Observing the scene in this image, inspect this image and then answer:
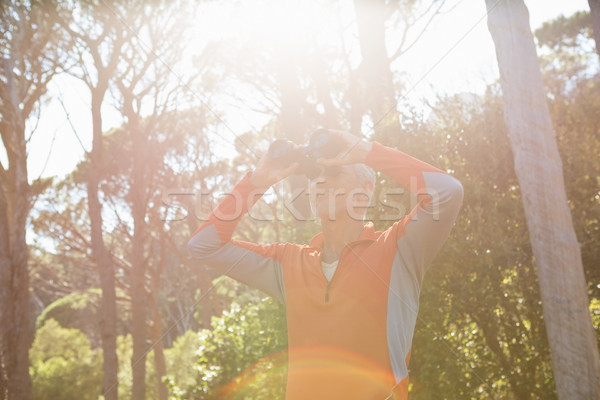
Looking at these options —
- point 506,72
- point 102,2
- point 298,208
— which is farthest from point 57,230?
point 506,72

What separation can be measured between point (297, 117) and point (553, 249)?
6.49m

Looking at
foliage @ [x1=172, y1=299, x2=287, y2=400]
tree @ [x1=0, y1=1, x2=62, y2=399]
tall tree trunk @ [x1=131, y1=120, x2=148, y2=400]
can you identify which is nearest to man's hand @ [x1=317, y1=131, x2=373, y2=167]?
foliage @ [x1=172, y1=299, x2=287, y2=400]

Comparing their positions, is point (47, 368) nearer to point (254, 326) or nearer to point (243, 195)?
point (254, 326)

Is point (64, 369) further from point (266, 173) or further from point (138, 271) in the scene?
point (266, 173)

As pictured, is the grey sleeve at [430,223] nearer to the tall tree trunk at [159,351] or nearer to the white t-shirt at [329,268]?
the white t-shirt at [329,268]

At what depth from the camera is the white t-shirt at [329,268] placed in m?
2.00

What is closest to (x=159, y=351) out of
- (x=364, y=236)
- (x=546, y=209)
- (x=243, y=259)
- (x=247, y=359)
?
(x=247, y=359)

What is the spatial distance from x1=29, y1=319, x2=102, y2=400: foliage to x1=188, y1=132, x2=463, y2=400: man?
16.8 meters

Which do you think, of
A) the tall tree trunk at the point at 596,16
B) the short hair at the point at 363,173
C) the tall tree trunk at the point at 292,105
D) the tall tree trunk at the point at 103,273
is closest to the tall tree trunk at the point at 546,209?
the tall tree trunk at the point at 596,16

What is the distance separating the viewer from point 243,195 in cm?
217

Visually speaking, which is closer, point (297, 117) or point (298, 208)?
point (298, 208)

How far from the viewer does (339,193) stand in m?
2.11

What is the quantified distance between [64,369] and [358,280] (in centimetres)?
1763

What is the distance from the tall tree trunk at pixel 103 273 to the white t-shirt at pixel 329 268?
712 centimetres
